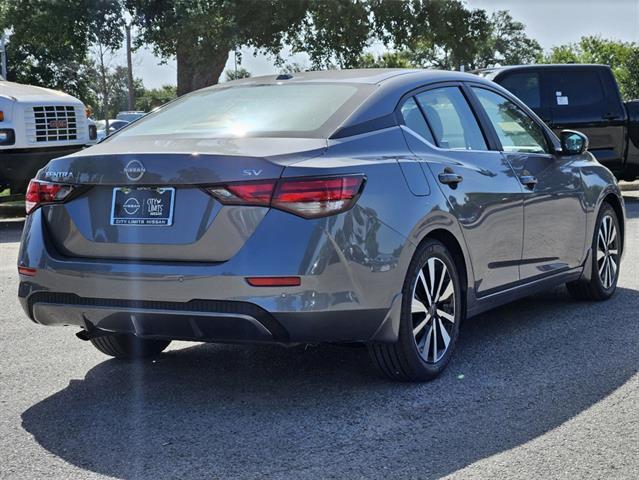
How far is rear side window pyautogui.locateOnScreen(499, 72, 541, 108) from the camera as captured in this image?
539 inches

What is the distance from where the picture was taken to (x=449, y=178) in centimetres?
526

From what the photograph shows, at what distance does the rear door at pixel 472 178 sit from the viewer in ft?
17.4

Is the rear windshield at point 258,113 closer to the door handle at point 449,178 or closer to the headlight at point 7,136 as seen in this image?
the door handle at point 449,178

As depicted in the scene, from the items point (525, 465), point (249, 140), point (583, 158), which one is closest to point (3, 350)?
point (249, 140)

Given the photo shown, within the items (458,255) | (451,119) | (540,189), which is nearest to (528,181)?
(540,189)

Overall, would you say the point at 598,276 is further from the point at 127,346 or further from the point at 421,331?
the point at 127,346

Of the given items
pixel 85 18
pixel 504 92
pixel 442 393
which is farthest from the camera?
pixel 85 18

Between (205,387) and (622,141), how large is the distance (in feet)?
37.3

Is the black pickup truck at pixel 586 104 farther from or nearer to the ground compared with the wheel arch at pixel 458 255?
farther from the ground

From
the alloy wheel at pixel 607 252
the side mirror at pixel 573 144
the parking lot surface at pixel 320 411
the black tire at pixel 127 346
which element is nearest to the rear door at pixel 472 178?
the parking lot surface at pixel 320 411

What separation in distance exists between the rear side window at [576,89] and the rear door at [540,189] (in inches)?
301

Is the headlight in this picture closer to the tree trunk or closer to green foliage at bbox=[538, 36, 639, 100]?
the tree trunk

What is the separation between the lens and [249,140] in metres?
4.71

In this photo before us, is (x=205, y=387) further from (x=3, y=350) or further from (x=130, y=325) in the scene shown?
(x=3, y=350)
